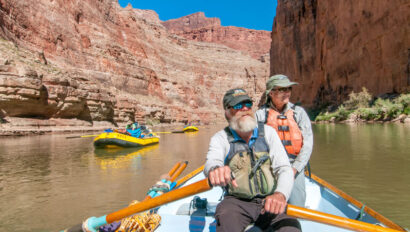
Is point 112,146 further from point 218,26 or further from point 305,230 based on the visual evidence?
point 218,26

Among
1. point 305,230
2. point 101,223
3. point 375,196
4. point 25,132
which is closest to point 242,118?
point 305,230

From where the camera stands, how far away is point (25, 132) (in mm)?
21500

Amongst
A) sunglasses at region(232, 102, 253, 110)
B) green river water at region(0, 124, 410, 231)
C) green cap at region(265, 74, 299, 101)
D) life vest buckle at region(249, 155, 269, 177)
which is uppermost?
green cap at region(265, 74, 299, 101)

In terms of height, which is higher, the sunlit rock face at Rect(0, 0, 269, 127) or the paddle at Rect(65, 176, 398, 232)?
the sunlit rock face at Rect(0, 0, 269, 127)

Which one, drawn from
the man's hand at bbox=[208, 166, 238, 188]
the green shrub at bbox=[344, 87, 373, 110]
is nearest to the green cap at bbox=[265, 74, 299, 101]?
the man's hand at bbox=[208, 166, 238, 188]

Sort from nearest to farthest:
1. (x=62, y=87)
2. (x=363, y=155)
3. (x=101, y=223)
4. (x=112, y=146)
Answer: (x=101, y=223), (x=363, y=155), (x=112, y=146), (x=62, y=87)

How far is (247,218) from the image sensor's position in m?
2.15

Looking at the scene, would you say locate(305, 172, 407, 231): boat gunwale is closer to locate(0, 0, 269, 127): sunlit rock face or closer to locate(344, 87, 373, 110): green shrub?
locate(0, 0, 269, 127): sunlit rock face

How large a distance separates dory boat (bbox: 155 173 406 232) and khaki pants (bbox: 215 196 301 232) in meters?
0.76

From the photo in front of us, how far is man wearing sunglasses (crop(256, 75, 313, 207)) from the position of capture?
280 centimetres

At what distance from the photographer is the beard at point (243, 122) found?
2258 mm

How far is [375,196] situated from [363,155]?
14.7 feet

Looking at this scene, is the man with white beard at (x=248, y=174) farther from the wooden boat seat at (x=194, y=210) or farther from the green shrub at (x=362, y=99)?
the green shrub at (x=362, y=99)

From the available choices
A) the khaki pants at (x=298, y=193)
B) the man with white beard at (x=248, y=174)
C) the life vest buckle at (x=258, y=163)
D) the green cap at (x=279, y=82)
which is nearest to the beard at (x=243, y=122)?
the man with white beard at (x=248, y=174)
